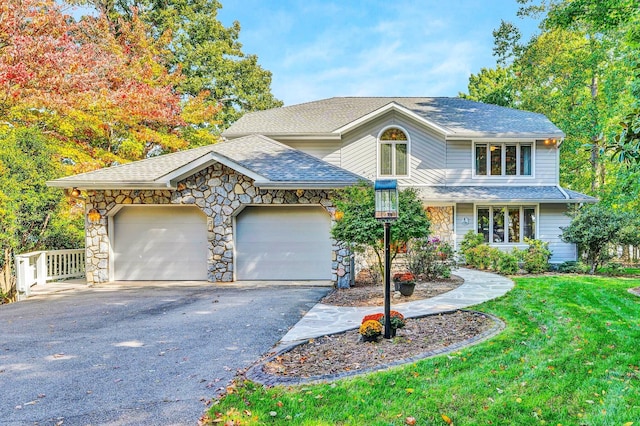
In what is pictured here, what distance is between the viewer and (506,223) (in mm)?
14406

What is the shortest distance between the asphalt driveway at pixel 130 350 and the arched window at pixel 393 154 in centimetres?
745

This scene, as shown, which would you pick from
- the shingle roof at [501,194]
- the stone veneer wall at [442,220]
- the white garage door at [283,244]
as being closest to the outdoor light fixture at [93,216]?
the white garage door at [283,244]

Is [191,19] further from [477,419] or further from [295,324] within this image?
[477,419]

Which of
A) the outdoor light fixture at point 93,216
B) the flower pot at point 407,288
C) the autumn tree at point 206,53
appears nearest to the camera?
the flower pot at point 407,288

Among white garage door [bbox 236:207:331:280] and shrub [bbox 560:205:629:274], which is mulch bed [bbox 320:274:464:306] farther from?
shrub [bbox 560:205:629:274]

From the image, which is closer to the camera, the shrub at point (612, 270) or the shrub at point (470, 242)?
the shrub at point (612, 270)

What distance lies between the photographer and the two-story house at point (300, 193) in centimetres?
1029

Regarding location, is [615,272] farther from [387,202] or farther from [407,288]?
[387,202]

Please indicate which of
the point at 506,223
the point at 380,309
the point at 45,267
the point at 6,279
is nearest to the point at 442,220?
the point at 506,223

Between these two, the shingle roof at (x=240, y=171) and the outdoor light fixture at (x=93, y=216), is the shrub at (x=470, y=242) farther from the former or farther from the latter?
the outdoor light fixture at (x=93, y=216)

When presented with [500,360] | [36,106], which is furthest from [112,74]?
[500,360]

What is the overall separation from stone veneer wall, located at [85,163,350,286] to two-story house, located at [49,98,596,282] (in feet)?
0.09

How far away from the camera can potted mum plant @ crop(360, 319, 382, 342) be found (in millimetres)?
5047

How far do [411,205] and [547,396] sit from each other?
4.79m
